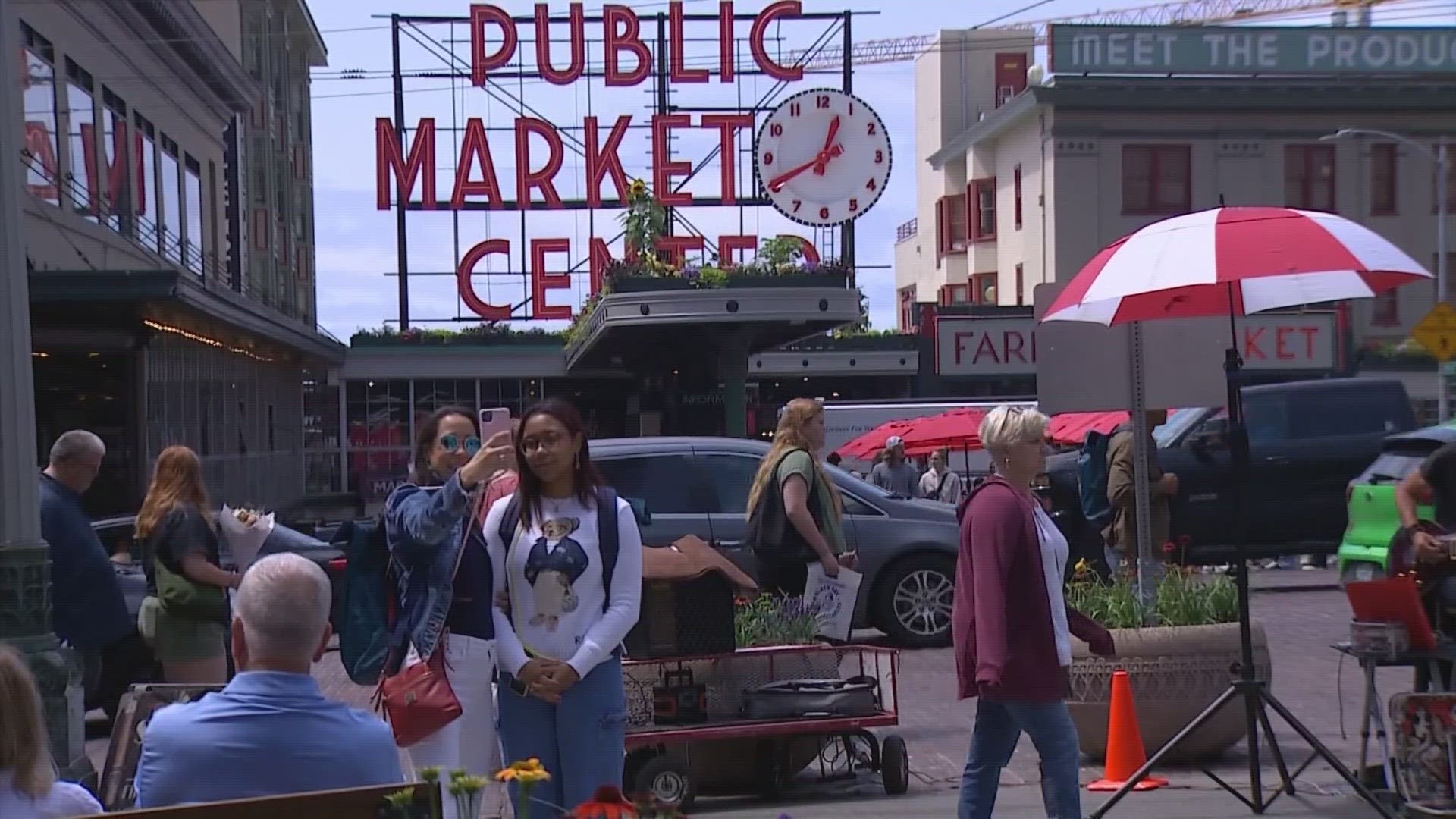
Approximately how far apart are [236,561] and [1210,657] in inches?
187

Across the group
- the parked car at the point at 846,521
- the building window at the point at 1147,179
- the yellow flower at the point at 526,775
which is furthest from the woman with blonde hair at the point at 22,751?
the building window at the point at 1147,179

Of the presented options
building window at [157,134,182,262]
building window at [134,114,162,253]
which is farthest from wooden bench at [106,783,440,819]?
building window at [157,134,182,262]

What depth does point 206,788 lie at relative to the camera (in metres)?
3.69

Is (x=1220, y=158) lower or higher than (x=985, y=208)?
higher

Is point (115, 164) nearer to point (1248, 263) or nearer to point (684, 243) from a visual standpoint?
point (684, 243)

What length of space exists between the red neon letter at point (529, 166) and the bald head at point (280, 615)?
37.2m

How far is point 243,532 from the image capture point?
8.09 m

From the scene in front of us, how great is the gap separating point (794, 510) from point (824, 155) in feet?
81.1

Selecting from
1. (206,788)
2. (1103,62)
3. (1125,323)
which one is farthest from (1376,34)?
(206,788)

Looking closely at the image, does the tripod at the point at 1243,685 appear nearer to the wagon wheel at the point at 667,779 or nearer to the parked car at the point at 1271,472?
the wagon wheel at the point at 667,779

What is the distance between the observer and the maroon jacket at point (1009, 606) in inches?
224

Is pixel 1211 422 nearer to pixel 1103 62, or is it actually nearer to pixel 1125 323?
pixel 1125 323

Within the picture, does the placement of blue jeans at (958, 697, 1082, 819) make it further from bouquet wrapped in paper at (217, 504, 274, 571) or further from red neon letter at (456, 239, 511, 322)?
red neon letter at (456, 239, 511, 322)

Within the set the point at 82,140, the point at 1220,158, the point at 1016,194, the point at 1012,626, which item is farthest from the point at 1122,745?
the point at 1016,194
